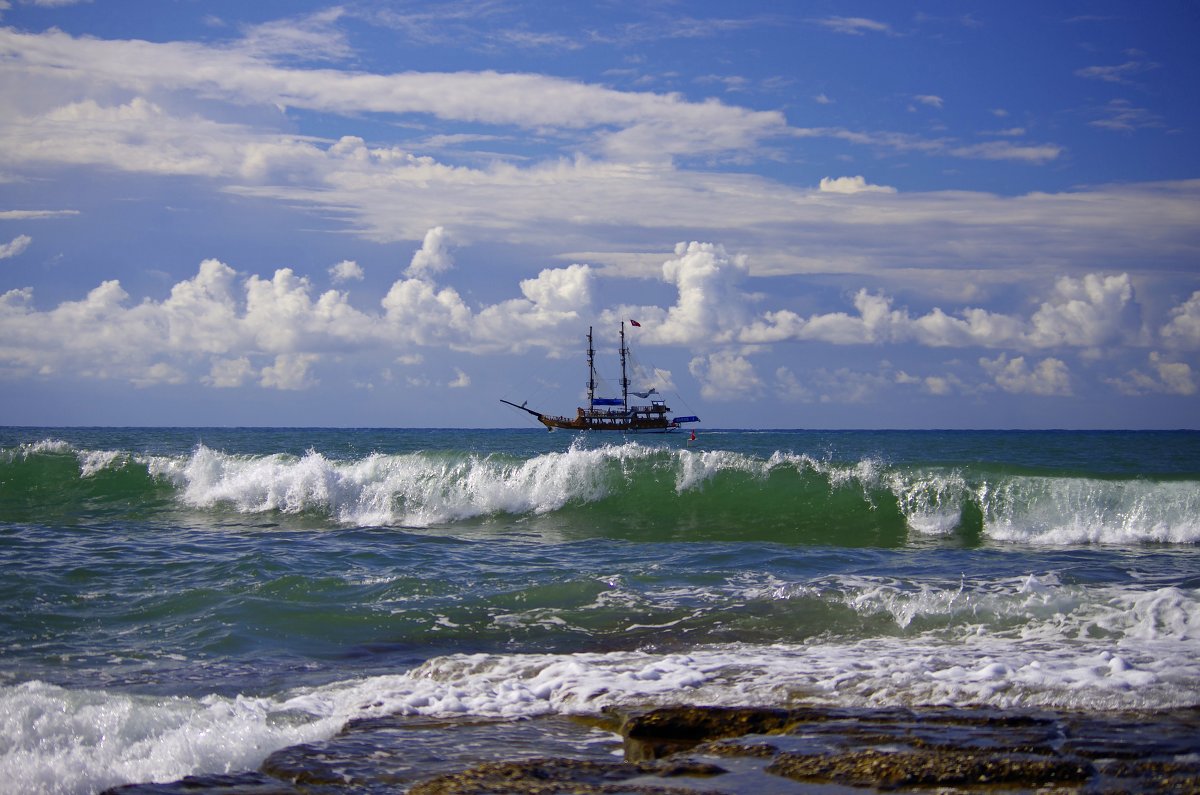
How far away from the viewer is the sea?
22.6 feet

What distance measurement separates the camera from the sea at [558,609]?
690 cm

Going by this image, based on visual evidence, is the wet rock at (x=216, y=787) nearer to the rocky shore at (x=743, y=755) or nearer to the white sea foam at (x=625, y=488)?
the rocky shore at (x=743, y=755)

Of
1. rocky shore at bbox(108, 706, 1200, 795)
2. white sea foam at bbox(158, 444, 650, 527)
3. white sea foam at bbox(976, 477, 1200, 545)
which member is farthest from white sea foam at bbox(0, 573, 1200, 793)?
white sea foam at bbox(158, 444, 650, 527)

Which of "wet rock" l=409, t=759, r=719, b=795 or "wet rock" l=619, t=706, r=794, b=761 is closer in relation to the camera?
"wet rock" l=409, t=759, r=719, b=795

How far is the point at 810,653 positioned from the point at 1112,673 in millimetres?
2408

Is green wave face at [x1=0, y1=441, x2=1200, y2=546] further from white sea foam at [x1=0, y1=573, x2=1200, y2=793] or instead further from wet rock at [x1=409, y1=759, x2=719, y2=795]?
wet rock at [x1=409, y1=759, x2=719, y2=795]

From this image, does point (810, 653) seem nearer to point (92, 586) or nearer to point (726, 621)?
point (726, 621)

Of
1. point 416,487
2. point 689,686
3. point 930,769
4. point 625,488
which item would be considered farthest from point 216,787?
point 416,487

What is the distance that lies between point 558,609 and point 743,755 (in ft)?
17.6

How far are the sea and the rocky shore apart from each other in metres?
0.09

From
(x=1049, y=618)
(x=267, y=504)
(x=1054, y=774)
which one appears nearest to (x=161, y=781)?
(x=1054, y=774)

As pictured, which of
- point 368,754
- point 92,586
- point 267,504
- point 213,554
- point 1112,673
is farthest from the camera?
point 267,504

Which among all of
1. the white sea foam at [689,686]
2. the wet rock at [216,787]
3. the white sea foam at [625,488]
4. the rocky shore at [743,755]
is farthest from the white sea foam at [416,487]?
the wet rock at [216,787]

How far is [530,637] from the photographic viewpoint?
9.95 metres
